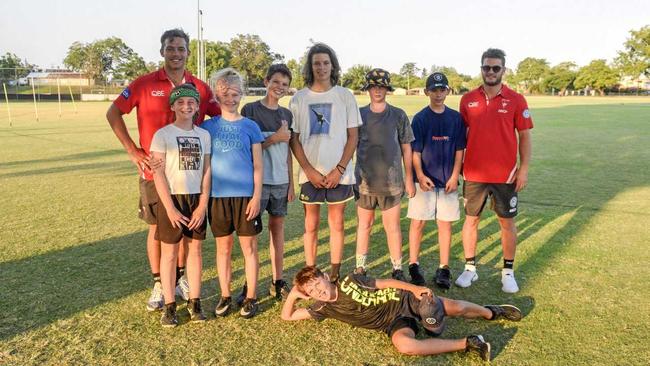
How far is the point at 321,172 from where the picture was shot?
13.2ft

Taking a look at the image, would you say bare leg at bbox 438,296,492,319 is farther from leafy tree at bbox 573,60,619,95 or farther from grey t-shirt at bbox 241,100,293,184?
leafy tree at bbox 573,60,619,95

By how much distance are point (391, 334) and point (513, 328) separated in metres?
0.92

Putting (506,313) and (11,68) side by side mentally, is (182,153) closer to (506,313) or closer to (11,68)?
(506,313)

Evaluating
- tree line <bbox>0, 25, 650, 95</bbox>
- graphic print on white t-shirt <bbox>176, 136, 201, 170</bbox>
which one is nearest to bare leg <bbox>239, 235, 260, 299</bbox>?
graphic print on white t-shirt <bbox>176, 136, 201, 170</bbox>

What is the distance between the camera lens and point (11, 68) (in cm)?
8725

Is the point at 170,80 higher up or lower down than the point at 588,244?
higher up

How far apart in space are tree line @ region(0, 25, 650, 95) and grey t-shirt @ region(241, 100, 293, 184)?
73.3 meters

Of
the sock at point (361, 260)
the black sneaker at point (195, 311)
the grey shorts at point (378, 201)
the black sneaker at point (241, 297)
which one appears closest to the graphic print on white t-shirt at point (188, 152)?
the black sneaker at point (195, 311)

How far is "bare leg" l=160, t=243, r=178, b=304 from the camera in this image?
3557 mm

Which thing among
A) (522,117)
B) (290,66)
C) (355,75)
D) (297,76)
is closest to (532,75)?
(355,75)

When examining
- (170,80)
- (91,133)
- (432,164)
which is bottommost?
(91,133)

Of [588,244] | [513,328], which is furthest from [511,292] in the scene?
[588,244]

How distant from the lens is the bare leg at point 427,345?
121 inches

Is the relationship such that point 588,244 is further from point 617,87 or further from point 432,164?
point 617,87
